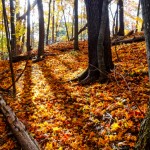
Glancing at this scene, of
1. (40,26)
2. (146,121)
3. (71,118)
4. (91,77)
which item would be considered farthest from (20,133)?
(40,26)

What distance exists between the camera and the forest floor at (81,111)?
482 cm

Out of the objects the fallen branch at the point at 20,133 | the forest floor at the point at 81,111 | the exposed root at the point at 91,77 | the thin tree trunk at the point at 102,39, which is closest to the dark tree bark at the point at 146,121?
the forest floor at the point at 81,111

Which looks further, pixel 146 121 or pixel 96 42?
pixel 96 42

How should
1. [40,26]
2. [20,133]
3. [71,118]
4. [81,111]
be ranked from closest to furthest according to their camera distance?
[20,133] < [71,118] < [81,111] < [40,26]

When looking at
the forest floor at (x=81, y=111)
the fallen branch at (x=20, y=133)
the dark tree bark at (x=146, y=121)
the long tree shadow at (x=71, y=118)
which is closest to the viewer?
the dark tree bark at (x=146, y=121)

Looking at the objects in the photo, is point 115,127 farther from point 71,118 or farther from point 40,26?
point 40,26

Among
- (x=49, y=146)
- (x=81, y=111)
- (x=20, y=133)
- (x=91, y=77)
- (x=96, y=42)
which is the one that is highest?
(x=96, y=42)

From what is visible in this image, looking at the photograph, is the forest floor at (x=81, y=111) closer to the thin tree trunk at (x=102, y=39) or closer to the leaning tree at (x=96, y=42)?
the leaning tree at (x=96, y=42)

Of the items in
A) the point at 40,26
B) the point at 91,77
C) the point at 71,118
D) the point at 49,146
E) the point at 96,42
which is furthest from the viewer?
the point at 40,26

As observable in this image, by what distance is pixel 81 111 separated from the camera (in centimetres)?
620

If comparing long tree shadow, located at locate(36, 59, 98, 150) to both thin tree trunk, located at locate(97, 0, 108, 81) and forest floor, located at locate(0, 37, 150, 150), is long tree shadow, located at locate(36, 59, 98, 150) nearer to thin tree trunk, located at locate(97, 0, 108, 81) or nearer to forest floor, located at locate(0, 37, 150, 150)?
forest floor, located at locate(0, 37, 150, 150)

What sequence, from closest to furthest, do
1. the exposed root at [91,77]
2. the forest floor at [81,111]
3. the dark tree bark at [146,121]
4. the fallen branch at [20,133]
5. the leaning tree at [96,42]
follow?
the dark tree bark at [146,121] → the fallen branch at [20,133] → the forest floor at [81,111] → the leaning tree at [96,42] → the exposed root at [91,77]

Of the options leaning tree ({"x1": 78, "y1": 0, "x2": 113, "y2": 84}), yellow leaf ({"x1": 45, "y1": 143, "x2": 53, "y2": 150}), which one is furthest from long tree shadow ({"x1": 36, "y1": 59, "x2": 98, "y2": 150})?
leaning tree ({"x1": 78, "y1": 0, "x2": 113, "y2": 84})

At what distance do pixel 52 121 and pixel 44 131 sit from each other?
1.69 ft
